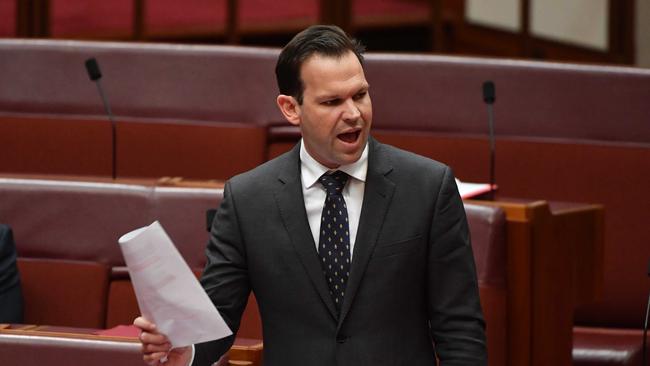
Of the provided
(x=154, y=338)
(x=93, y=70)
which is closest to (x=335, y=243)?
(x=154, y=338)

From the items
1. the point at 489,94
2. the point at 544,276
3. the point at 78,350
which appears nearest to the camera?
the point at 78,350

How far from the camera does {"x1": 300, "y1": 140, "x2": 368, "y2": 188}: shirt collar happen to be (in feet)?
2.03

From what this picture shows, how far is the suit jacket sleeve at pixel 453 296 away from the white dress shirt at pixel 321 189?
43mm

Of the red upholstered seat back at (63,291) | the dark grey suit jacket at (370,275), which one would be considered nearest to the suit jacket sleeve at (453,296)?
the dark grey suit jacket at (370,275)

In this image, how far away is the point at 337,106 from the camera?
60 centimetres

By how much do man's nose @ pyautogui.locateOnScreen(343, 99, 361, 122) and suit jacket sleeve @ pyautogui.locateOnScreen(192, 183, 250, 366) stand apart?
0.08 meters

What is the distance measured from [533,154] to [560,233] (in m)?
0.22

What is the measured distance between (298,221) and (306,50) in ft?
0.29

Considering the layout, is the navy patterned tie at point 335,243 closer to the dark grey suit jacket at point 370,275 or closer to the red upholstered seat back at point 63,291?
the dark grey suit jacket at point 370,275

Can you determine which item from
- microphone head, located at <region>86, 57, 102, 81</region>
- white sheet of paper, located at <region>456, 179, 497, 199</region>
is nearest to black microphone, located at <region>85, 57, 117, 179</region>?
microphone head, located at <region>86, 57, 102, 81</region>

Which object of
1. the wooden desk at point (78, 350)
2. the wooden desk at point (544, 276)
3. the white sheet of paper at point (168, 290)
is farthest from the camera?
the wooden desk at point (544, 276)

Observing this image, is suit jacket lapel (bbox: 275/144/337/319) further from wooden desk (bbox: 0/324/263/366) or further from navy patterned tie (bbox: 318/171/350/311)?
wooden desk (bbox: 0/324/263/366)

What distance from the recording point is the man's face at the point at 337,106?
1.95ft

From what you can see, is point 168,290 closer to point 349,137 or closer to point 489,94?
point 349,137
